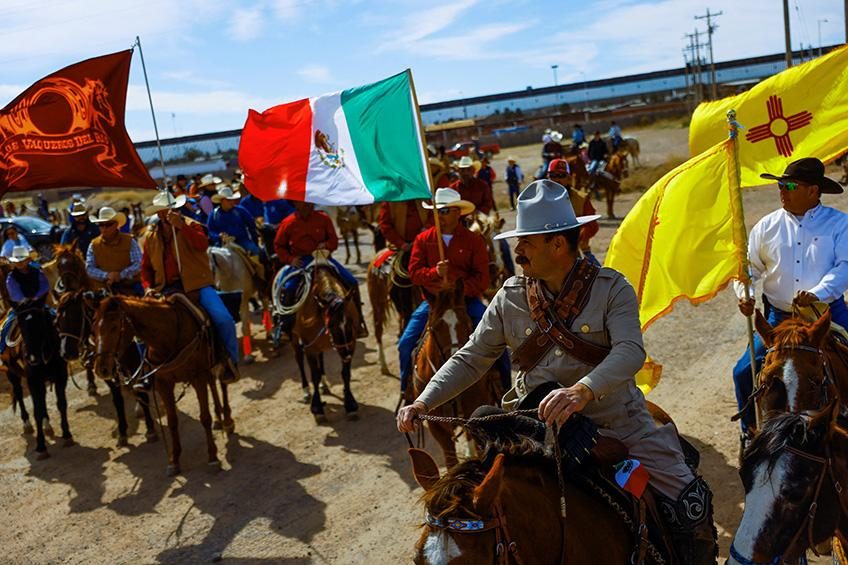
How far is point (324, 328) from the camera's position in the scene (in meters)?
10.6

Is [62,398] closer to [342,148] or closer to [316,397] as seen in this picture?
[316,397]

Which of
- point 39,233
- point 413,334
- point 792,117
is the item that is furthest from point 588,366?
point 39,233

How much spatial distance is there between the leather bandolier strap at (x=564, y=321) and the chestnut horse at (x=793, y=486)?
134cm

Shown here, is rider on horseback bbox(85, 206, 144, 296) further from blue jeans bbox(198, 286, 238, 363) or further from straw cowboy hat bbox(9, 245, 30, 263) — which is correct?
blue jeans bbox(198, 286, 238, 363)

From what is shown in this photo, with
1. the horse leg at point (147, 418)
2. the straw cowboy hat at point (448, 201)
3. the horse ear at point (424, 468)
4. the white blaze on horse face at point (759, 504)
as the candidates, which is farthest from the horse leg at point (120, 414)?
the white blaze on horse face at point (759, 504)

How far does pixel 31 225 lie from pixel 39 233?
1029 mm

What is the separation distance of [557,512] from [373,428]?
679cm

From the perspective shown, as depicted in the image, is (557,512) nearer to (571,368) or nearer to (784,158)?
(571,368)

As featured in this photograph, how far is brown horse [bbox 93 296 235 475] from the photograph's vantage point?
8.95m

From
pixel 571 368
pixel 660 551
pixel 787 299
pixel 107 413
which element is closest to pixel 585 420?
pixel 571 368

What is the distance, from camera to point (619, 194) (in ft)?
96.0

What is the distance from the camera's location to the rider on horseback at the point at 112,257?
10.7 m

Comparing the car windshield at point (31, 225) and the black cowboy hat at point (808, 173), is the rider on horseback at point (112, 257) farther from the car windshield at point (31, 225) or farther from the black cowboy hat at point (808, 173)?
the car windshield at point (31, 225)

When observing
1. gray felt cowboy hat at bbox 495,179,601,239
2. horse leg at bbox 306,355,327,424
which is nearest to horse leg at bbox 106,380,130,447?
horse leg at bbox 306,355,327,424
